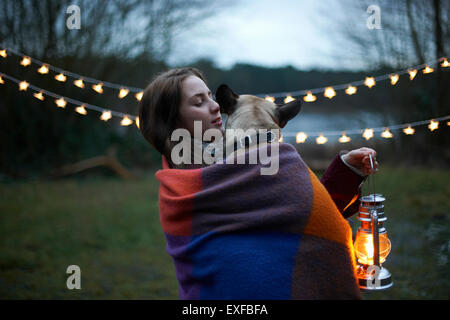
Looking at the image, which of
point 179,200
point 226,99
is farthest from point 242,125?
point 179,200

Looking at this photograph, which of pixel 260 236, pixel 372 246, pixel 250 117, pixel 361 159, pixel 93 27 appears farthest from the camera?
pixel 93 27

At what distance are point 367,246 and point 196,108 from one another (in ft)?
3.03

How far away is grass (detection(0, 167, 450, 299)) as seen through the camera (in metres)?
3.62

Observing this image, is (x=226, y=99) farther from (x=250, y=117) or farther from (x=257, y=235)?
(x=257, y=235)

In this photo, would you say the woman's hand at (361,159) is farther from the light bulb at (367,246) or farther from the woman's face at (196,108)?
the woman's face at (196,108)

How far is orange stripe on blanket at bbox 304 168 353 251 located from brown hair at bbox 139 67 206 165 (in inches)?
26.0

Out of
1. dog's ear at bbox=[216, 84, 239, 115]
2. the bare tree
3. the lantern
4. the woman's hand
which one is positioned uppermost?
the bare tree

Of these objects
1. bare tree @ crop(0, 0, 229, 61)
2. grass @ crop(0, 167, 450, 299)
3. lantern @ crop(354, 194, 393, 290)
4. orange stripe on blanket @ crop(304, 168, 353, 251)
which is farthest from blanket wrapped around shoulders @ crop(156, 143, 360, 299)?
bare tree @ crop(0, 0, 229, 61)

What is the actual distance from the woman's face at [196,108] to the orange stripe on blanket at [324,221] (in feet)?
1.75

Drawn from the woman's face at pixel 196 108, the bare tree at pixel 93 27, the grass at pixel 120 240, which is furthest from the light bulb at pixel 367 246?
the bare tree at pixel 93 27

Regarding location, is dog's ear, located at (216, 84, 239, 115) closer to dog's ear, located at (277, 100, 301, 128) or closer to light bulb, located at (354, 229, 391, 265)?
dog's ear, located at (277, 100, 301, 128)

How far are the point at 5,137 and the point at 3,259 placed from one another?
194 inches

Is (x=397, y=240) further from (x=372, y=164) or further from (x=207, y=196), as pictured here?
(x=207, y=196)

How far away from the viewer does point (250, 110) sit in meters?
1.73
